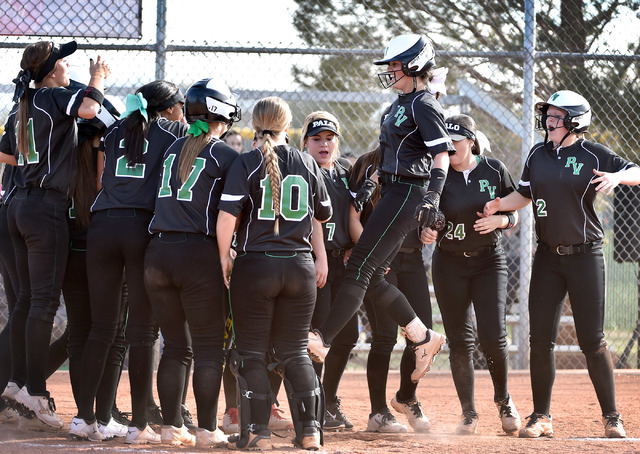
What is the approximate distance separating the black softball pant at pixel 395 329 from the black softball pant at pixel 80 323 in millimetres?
1605

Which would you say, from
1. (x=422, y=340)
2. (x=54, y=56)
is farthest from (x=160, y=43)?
Result: (x=422, y=340)

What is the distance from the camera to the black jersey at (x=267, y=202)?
165 inches

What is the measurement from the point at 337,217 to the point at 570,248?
1.47 m

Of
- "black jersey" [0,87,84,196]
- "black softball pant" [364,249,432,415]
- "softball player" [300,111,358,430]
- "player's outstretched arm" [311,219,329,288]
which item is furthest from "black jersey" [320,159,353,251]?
"black jersey" [0,87,84,196]

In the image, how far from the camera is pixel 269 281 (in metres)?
4.14

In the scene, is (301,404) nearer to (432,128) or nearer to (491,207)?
(432,128)

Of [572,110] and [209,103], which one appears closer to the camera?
[209,103]

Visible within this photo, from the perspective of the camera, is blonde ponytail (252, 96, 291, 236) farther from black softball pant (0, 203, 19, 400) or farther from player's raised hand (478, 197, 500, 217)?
black softball pant (0, 203, 19, 400)

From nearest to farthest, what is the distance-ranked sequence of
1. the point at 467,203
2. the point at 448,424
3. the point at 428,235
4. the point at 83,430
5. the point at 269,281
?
the point at 269,281, the point at 83,430, the point at 428,235, the point at 467,203, the point at 448,424

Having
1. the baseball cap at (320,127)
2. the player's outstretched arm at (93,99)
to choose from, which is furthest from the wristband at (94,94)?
the baseball cap at (320,127)

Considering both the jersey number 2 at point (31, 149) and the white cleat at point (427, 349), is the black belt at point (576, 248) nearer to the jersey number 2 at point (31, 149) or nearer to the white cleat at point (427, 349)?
the white cleat at point (427, 349)

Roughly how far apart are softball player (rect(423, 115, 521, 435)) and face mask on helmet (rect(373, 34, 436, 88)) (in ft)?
2.06

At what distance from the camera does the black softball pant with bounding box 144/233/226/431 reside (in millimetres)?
4211

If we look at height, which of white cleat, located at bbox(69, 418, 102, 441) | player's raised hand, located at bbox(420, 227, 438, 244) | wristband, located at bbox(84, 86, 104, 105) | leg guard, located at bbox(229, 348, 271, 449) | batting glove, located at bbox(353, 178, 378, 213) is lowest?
white cleat, located at bbox(69, 418, 102, 441)
